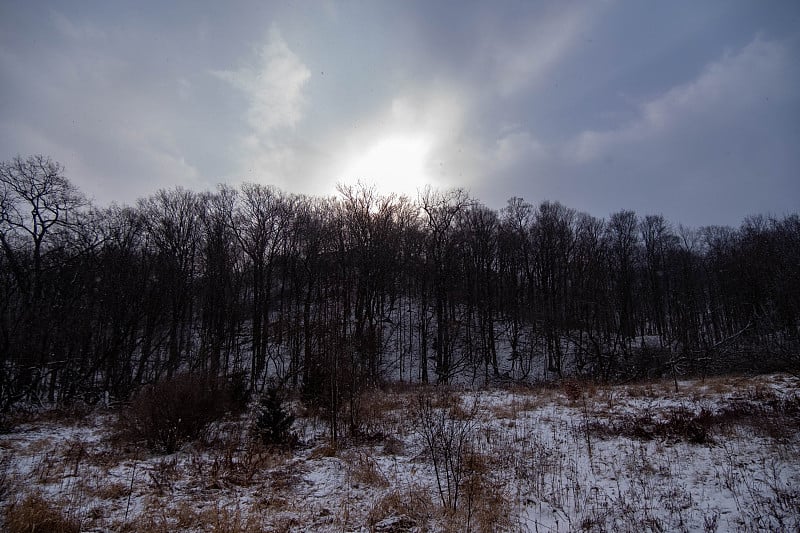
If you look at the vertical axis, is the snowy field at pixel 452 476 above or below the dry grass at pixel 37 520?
below

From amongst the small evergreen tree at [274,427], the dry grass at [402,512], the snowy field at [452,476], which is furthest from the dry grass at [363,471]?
the small evergreen tree at [274,427]

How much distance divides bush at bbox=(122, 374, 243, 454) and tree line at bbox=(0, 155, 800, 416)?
1.32 meters

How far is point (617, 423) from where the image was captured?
9445mm

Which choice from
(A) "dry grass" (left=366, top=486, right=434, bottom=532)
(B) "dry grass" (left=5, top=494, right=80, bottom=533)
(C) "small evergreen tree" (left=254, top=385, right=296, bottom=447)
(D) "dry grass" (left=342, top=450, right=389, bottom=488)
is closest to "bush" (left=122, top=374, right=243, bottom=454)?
(C) "small evergreen tree" (left=254, top=385, right=296, bottom=447)

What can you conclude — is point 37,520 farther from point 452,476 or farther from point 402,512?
point 452,476

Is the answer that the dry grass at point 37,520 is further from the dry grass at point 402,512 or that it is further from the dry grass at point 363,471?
the dry grass at point 363,471

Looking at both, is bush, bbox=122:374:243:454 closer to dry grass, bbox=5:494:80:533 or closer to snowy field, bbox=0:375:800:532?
snowy field, bbox=0:375:800:532

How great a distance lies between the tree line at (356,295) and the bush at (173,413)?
52.0 inches

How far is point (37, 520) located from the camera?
484 centimetres

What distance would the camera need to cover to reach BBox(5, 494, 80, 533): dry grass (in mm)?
4727

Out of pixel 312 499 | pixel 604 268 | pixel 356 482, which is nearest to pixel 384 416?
pixel 356 482

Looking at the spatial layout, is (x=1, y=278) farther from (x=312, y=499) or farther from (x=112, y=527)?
(x=312, y=499)

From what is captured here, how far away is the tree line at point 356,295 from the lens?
611 inches

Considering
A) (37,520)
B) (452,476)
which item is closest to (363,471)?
(452,476)
